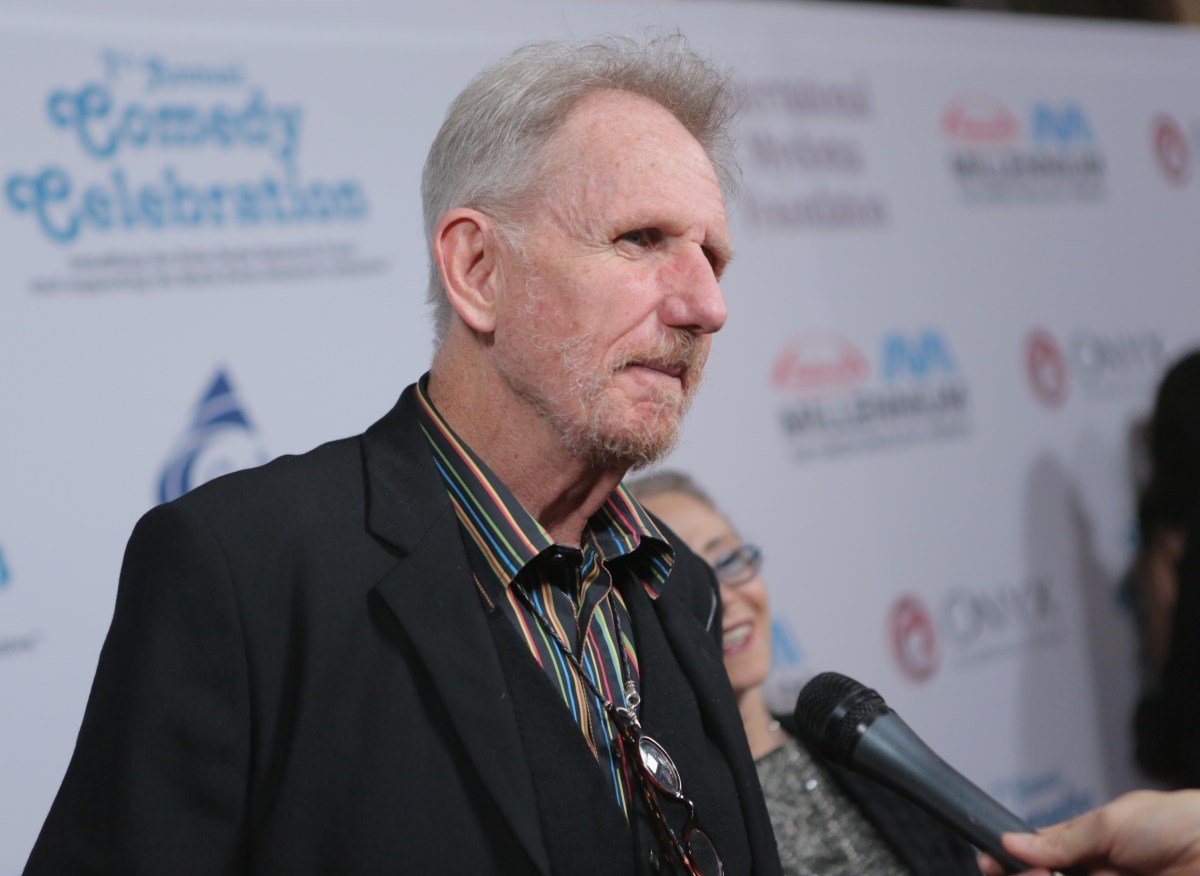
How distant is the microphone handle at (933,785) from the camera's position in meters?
1.41

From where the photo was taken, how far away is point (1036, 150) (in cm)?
443

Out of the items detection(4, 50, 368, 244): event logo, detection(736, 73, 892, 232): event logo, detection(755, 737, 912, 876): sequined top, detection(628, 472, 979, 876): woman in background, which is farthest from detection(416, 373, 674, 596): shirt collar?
detection(736, 73, 892, 232): event logo

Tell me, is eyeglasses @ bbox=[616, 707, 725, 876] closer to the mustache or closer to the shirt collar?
the shirt collar

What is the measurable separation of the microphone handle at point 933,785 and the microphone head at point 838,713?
1cm

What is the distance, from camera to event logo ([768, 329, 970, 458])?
3.65m

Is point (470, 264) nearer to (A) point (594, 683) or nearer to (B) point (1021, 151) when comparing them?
(A) point (594, 683)

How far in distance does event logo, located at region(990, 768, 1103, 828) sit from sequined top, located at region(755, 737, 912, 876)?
140cm

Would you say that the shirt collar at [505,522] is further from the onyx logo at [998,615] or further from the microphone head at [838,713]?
the onyx logo at [998,615]

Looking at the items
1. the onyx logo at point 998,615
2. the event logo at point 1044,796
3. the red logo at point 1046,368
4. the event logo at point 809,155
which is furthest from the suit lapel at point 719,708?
the red logo at point 1046,368

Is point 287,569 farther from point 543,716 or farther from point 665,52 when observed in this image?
point 665,52

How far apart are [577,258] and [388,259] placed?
1381 mm

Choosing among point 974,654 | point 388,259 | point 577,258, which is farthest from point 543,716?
point 974,654

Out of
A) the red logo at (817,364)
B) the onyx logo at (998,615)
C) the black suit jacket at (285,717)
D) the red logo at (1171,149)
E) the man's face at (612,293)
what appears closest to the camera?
the black suit jacket at (285,717)

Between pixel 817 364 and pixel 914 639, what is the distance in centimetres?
84
